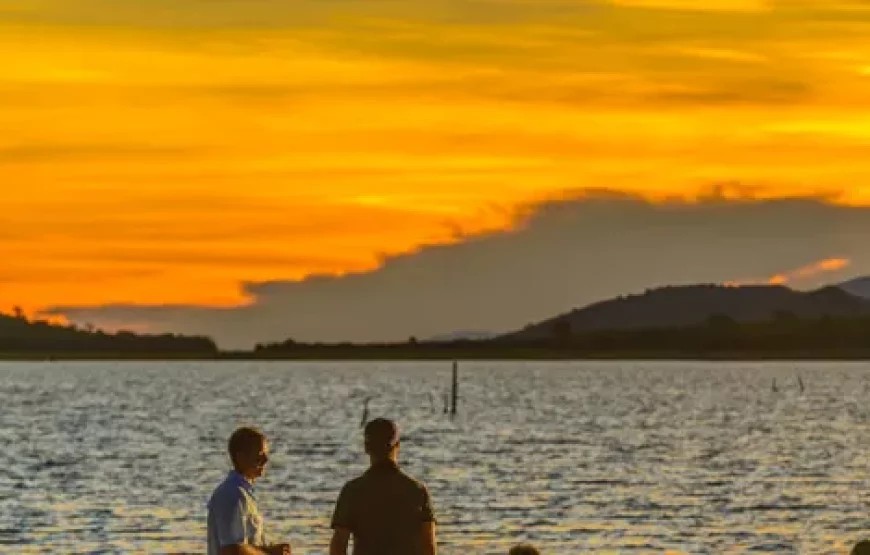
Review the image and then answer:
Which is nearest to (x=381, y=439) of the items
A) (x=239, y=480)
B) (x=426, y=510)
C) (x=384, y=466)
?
(x=384, y=466)

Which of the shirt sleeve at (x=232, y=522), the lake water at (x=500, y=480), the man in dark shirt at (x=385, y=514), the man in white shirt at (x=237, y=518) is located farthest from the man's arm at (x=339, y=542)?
the lake water at (x=500, y=480)

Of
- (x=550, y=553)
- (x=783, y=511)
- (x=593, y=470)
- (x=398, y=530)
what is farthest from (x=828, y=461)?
(x=398, y=530)

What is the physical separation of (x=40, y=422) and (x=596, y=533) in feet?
334

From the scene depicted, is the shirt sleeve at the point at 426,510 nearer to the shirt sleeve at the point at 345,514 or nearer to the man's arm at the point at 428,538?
the man's arm at the point at 428,538

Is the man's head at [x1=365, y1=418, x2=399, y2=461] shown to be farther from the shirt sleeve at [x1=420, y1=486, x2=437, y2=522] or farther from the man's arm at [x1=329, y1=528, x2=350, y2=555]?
the man's arm at [x1=329, y1=528, x2=350, y2=555]

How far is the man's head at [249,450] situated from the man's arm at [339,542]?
1386 millimetres

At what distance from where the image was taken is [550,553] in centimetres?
4747

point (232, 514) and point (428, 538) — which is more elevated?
point (232, 514)

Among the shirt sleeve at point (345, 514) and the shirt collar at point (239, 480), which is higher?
the shirt collar at point (239, 480)

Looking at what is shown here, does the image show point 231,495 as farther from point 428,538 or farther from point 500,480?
point 500,480

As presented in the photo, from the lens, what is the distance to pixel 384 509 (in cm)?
1315

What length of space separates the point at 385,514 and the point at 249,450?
5.71ft

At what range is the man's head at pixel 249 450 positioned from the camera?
38.3 feet

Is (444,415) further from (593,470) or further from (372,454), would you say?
(372,454)
